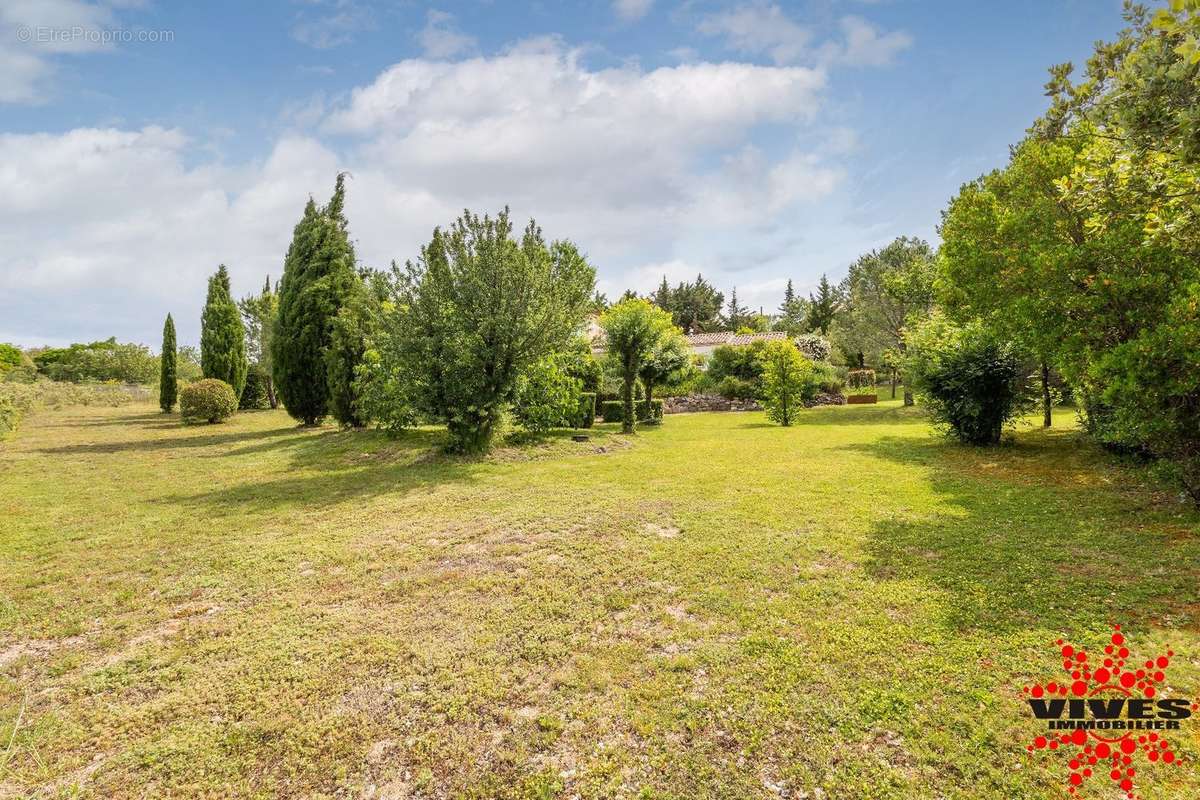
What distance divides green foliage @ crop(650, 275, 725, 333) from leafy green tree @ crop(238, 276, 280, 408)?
4326 cm

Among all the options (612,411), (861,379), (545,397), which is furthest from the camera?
(861,379)

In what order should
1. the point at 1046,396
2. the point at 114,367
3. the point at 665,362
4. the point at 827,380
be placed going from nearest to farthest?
the point at 1046,396
the point at 665,362
the point at 827,380
the point at 114,367

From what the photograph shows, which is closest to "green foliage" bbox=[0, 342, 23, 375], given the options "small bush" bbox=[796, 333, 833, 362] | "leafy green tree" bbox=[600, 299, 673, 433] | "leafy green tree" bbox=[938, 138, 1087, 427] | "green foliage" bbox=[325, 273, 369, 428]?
"green foliage" bbox=[325, 273, 369, 428]

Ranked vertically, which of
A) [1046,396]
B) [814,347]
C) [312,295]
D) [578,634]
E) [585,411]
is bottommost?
[578,634]

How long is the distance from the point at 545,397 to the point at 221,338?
23473 mm

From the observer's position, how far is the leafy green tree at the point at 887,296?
27688 mm

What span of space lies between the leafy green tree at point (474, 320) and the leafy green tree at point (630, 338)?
5.70 m

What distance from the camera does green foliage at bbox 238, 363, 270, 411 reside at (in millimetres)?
34125

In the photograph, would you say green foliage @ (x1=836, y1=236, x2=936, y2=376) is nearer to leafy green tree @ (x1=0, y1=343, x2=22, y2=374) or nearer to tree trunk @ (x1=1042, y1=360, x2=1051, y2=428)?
tree trunk @ (x1=1042, y1=360, x2=1051, y2=428)

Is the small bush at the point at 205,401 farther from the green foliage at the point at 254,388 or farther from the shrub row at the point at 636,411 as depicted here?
the shrub row at the point at 636,411

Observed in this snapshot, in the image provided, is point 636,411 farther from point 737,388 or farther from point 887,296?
point 887,296

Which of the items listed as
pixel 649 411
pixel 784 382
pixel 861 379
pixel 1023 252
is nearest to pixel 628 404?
pixel 649 411

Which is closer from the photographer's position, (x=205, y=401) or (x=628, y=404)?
(x=628, y=404)

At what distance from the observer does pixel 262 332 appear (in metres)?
35.1
